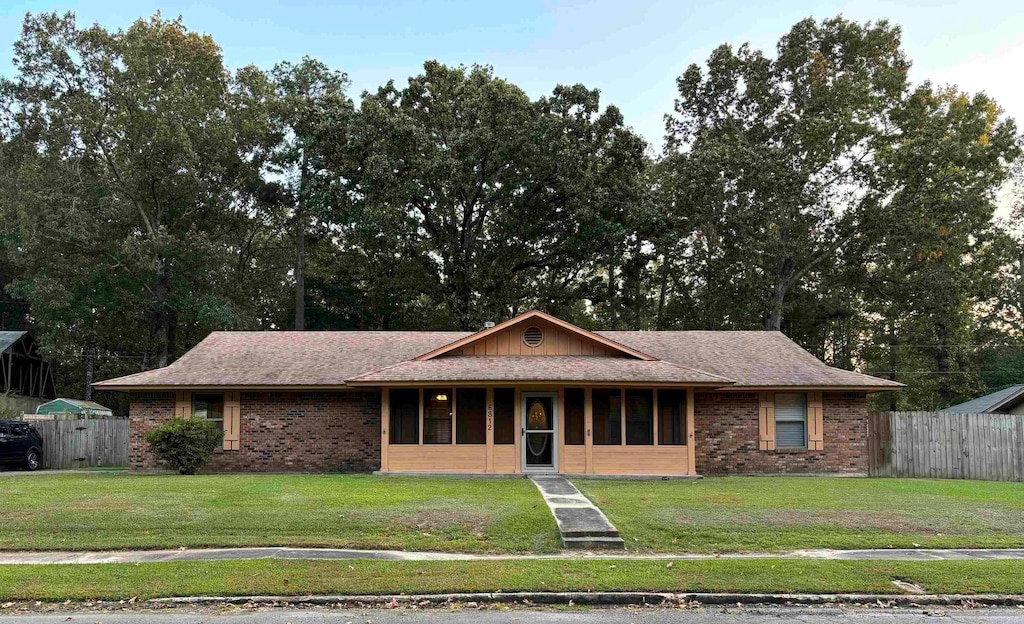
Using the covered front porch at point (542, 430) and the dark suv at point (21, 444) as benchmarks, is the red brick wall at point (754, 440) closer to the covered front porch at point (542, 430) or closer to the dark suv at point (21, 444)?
the covered front porch at point (542, 430)

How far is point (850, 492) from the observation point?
15008 mm

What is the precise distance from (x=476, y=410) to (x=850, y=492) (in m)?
8.50

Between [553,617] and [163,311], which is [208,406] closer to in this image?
[553,617]

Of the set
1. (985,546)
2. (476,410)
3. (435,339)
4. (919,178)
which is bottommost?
(985,546)

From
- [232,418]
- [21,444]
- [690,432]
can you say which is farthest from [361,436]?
[21,444]

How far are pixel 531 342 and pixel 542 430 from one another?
2.62 metres

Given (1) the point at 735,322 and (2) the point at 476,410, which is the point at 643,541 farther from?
(1) the point at 735,322

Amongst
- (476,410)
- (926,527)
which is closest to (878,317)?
(476,410)

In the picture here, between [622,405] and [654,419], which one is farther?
[622,405]

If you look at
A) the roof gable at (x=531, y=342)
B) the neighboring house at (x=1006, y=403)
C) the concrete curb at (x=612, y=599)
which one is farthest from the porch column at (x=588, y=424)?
the neighboring house at (x=1006, y=403)

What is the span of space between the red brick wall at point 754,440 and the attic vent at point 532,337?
429cm

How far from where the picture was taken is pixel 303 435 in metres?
20.5

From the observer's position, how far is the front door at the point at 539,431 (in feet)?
62.4

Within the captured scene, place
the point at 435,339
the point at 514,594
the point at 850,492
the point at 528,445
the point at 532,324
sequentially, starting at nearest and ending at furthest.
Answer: the point at 514,594, the point at 850,492, the point at 528,445, the point at 532,324, the point at 435,339
